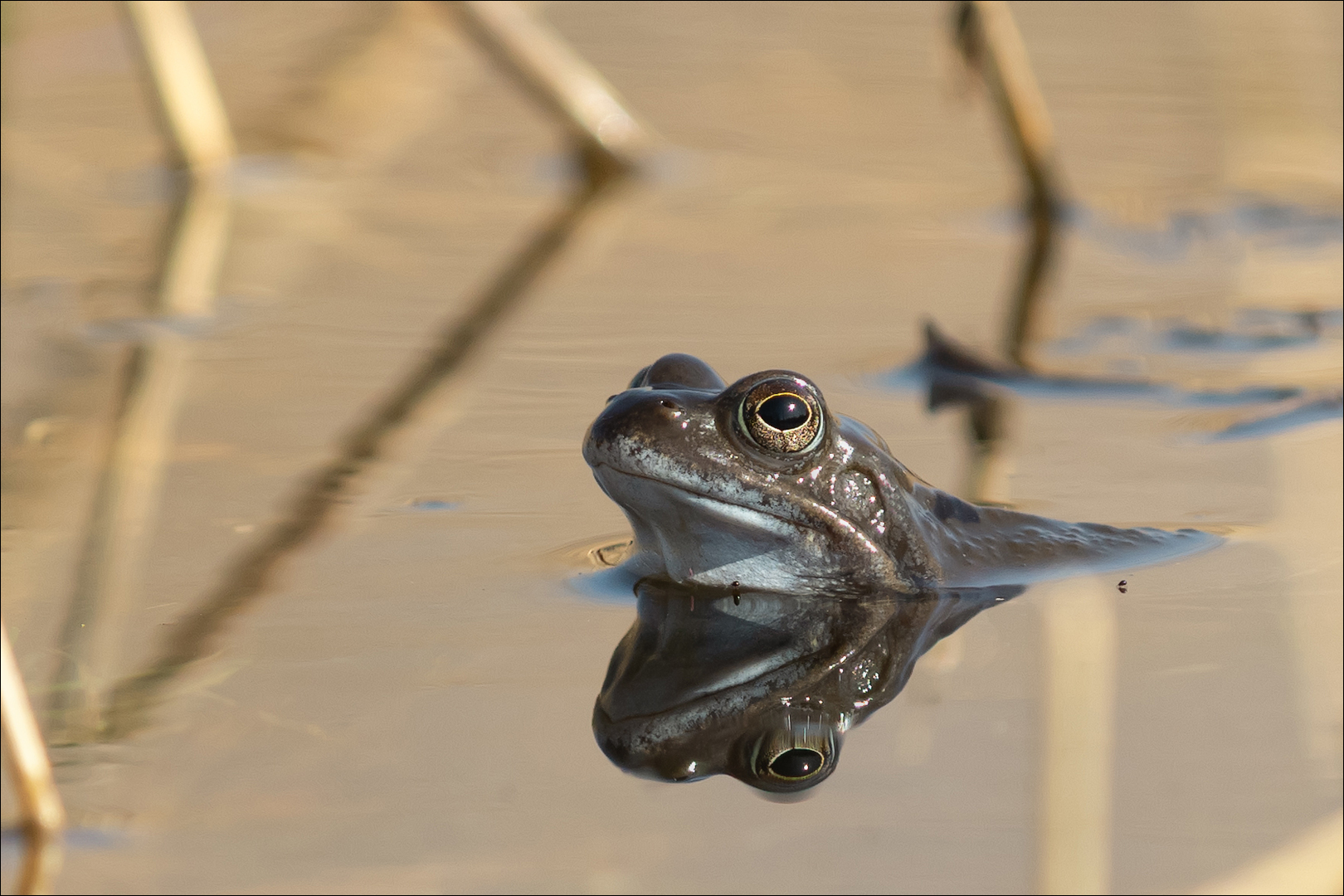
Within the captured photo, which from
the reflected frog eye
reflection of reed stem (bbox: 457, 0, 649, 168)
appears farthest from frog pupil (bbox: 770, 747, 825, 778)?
reflection of reed stem (bbox: 457, 0, 649, 168)

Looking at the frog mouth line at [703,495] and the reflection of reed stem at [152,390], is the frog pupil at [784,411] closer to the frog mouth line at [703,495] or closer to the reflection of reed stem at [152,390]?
the frog mouth line at [703,495]

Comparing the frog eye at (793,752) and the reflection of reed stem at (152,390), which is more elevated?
the frog eye at (793,752)

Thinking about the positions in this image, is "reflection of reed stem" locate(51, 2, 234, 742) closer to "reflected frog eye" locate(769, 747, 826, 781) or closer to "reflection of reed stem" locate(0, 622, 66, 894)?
"reflection of reed stem" locate(0, 622, 66, 894)

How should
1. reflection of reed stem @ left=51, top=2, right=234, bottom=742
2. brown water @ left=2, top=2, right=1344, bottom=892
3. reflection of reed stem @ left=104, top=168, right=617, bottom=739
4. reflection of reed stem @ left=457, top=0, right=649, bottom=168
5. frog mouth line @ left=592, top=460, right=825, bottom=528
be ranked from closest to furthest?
brown water @ left=2, top=2, right=1344, bottom=892
reflection of reed stem @ left=104, top=168, right=617, bottom=739
reflection of reed stem @ left=51, top=2, right=234, bottom=742
frog mouth line @ left=592, top=460, right=825, bottom=528
reflection of reed stem @ left=457, top=0, right=649, bottom=168

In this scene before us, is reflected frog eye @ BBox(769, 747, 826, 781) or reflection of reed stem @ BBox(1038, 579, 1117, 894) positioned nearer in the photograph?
reflection of reed stem @ BBox(1038, 579, 1117, 894)

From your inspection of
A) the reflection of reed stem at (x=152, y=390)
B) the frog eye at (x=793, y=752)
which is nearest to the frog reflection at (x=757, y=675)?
the frog eye at (x=793, y=752)
